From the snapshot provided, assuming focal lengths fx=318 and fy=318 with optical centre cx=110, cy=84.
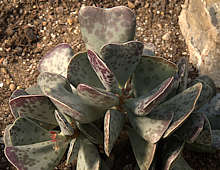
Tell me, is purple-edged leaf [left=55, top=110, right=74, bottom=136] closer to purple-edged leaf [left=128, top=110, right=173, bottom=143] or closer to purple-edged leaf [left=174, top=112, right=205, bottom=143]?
purple-edged leaf [left=128, top=110, right=173, bottom=143]

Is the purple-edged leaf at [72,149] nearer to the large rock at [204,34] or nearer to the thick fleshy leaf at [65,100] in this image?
the thick fleshy leaf at [65,100]

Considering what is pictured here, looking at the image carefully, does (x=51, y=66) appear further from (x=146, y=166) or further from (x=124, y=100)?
(x=146, y=166)

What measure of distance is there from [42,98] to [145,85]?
1.17ft

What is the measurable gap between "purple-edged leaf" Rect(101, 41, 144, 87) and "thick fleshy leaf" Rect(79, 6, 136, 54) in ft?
0.39

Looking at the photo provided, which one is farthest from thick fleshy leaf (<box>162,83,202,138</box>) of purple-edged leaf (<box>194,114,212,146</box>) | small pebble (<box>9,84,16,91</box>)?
small pebble (<box>9,84,16,91</box>)

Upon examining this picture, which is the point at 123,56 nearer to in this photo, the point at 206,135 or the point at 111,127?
the point at 111,127

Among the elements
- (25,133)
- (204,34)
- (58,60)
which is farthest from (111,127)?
(204,34)

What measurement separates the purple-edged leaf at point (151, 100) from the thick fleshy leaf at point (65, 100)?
132 mm

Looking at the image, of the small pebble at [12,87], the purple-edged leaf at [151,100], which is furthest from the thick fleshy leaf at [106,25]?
the small pebble at [12,87]

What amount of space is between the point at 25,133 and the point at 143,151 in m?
0.40

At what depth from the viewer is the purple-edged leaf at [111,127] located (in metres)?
0.88

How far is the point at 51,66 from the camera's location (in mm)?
1261

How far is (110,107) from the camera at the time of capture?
999 millimetres

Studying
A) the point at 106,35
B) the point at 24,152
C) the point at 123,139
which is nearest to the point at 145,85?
the point at 106,35
